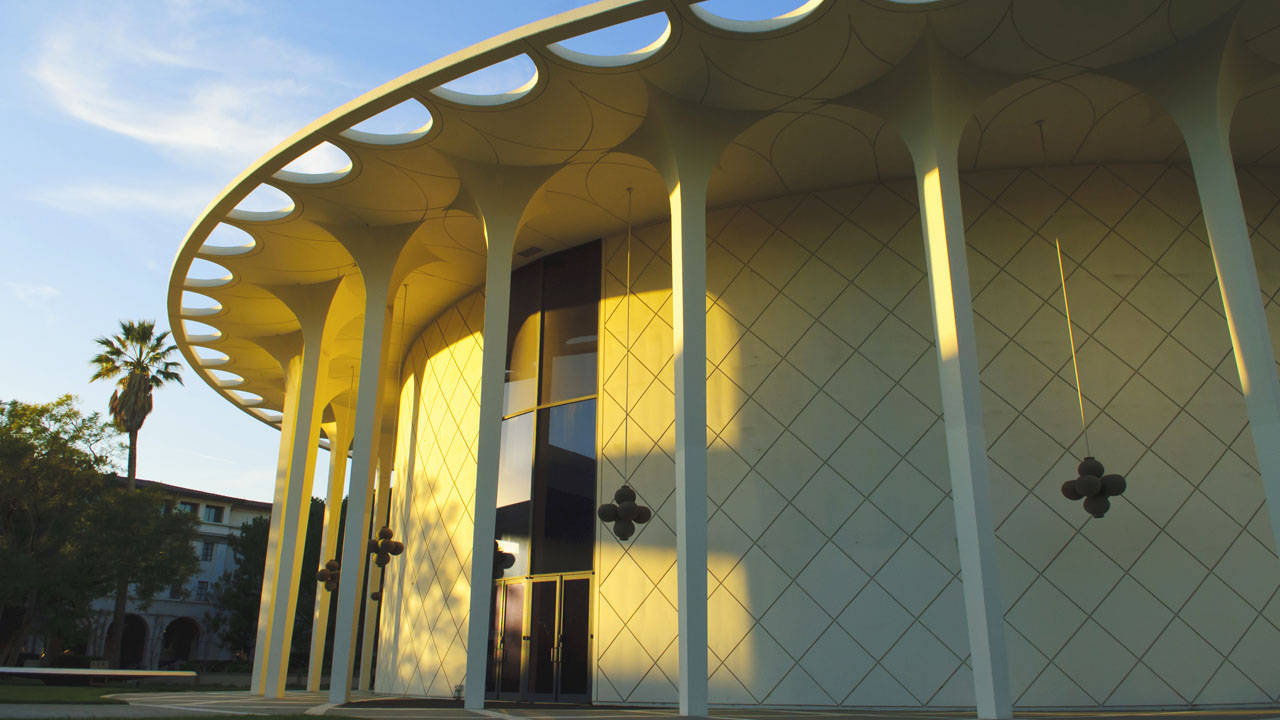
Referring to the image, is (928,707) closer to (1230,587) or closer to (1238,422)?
(1230,587)

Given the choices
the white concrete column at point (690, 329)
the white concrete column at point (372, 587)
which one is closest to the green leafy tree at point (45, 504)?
the white concrete column at point (372, 587)

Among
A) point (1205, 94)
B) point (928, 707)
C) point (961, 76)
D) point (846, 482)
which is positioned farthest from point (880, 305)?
point (928, 707)

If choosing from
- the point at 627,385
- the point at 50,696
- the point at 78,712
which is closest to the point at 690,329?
the point at 627,385

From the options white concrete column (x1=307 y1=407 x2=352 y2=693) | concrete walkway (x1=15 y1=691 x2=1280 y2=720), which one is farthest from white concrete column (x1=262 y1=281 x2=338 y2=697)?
concrete walkway (x1=15 y1=691 x2=1280 y2=720)

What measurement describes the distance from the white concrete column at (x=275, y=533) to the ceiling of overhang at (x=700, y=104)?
2.73 m

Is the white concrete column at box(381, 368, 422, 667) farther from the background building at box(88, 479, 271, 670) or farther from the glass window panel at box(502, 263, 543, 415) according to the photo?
the background building at box(88, 479, 271, 670)

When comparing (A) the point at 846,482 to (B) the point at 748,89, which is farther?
(A) the point at 846,482

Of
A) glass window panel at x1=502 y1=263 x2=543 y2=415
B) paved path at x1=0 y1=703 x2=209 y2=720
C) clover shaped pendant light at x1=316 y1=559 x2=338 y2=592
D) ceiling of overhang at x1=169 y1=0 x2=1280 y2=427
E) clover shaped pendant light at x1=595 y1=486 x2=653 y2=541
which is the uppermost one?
ceiling of overhang at x1=169 y1=0 x2=1280 y2=427

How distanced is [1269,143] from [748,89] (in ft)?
25.7

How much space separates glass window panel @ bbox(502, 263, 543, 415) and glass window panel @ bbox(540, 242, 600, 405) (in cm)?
22

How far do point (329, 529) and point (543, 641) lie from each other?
8139 mm

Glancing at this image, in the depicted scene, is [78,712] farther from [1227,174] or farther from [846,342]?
[1227,174]

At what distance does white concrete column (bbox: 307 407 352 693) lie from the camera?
58.0 ft

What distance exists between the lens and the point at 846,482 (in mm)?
12133
